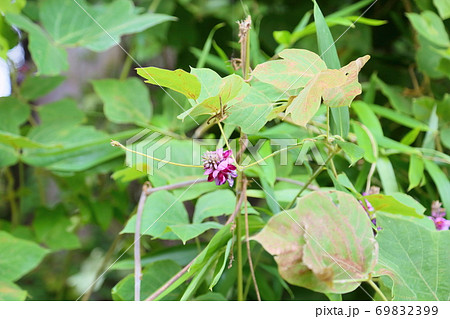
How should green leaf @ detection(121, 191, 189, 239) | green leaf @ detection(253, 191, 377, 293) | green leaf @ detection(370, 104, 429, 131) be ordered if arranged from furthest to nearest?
green leaf @ detection(370, 104, 429, 131), green leaf @ detection(121, 191, 189, 239), green leaf @ detection(253, 191, 377, 293)

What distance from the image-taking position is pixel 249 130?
0.24m

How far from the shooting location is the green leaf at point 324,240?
202 millimetres

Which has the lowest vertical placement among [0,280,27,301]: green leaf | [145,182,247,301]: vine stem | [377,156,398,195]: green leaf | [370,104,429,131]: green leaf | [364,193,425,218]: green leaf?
[0,280,27,301]: green leaf

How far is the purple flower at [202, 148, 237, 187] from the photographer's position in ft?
0.73

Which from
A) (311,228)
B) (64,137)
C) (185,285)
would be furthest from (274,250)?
(64,137)

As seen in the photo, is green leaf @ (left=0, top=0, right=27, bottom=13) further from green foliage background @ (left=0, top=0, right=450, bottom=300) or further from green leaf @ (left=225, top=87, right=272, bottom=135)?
green leaf @ (left=225, top=87, right=272, bottom=135)

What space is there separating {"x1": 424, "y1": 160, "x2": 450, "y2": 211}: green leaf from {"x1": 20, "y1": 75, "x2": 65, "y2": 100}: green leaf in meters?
0.42

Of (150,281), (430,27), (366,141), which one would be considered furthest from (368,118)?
(150,281)

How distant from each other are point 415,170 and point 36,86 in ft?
1.40

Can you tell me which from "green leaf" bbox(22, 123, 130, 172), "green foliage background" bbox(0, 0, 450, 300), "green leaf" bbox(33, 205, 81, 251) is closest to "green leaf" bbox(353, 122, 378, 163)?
"green foliage background" bbox(0, 0, 450, 300)

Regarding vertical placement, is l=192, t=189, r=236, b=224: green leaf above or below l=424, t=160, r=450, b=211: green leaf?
below

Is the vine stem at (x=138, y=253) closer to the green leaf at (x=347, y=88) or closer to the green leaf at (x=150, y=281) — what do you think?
the green leaf at (x=150, y=281)
